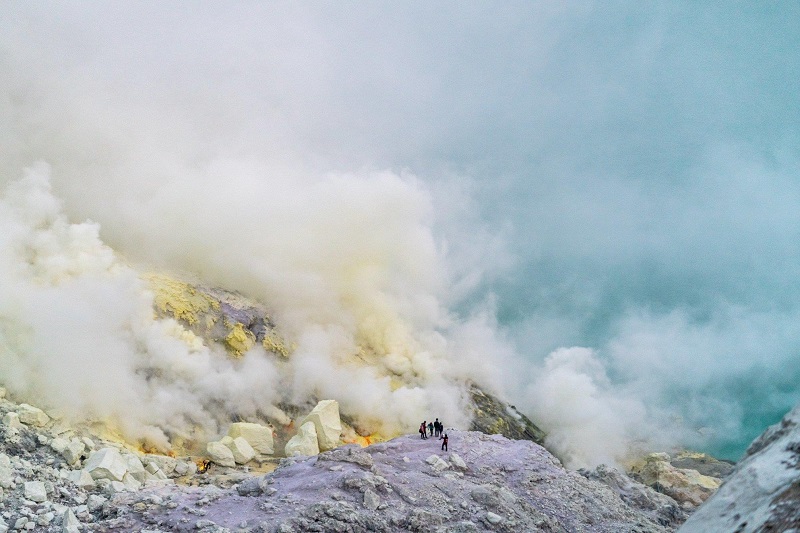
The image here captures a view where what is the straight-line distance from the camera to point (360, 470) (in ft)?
64.4

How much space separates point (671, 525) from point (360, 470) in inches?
595

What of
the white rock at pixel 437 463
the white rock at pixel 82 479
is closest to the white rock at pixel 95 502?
the white rock at pixel 82 479

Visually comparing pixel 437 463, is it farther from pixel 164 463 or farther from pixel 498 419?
pixel 498 419

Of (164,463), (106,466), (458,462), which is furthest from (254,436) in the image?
(458,462)

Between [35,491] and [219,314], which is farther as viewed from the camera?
[219,314]

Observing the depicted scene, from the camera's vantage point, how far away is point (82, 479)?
19297 millimetres

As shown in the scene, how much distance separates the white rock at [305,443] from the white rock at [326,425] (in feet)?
2.56

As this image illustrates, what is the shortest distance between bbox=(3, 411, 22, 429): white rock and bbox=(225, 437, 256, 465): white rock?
14.9 m

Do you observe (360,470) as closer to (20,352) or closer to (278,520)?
(278,520)

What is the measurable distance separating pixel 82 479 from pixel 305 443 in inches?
883

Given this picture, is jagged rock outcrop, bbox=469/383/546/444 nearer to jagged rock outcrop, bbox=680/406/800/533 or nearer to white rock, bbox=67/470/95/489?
white rock, bbox=67/470/95/489

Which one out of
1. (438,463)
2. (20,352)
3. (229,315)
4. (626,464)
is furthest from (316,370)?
(626,464)

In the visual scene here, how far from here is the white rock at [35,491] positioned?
1650 centimetres

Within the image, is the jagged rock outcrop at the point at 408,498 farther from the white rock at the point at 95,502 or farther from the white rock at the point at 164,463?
the white rock at the point at 164,463
